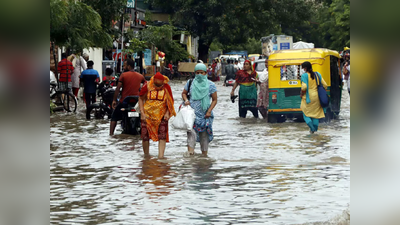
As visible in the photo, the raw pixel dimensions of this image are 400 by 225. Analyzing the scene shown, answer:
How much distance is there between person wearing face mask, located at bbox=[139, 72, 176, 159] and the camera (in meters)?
11.1

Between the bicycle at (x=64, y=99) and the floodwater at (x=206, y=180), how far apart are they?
5960mm

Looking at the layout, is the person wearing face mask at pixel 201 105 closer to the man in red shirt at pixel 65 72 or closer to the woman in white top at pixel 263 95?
the woman in white top at pixel 263 95

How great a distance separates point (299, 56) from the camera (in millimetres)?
18156

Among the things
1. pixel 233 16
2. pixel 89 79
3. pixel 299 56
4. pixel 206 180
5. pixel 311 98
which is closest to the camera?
pixel 206 180

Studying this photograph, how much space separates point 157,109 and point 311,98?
4809mm

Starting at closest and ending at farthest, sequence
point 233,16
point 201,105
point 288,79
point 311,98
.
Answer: point 201,105
point 311,98
point 288,79
point 233,16

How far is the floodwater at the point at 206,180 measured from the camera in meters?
6.84

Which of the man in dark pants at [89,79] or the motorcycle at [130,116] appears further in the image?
the man in dark pants at [89,79]

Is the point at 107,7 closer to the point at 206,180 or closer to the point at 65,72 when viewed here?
the point at 65,72

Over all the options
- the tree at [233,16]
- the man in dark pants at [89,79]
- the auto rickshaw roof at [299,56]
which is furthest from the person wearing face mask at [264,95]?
the tree at [233,16]

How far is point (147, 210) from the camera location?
7.07 m

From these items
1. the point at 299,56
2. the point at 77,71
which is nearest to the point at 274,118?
the point at 299,56
